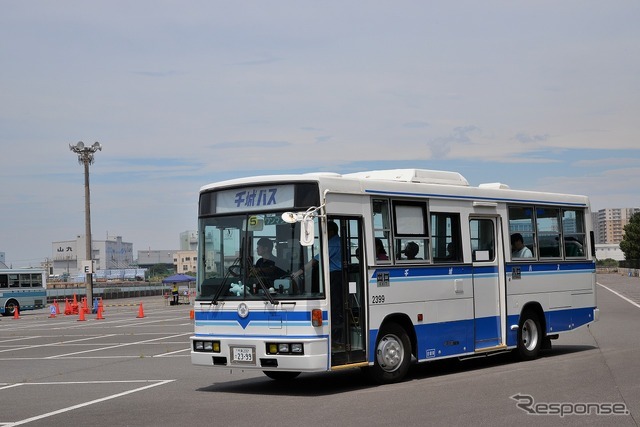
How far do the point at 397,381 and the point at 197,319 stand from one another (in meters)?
2.99

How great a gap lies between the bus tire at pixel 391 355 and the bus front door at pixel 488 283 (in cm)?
195

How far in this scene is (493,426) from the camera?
9344 mm

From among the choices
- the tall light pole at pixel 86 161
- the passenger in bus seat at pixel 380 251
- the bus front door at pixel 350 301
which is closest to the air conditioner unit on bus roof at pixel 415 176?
the passenger in bus seat at pixel 380 251

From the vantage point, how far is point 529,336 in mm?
16500

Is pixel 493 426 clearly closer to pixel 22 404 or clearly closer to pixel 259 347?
pixel 259 347

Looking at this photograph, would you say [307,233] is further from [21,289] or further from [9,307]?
[21,289]

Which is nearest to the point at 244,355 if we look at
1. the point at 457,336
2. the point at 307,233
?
the point at 307,233

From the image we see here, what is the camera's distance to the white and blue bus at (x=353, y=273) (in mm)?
12258

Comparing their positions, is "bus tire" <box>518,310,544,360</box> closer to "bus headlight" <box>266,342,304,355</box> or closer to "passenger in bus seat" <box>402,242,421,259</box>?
"passenger in bus seat" <box>402,242,421,259</box>

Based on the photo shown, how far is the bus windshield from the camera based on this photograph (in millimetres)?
12234

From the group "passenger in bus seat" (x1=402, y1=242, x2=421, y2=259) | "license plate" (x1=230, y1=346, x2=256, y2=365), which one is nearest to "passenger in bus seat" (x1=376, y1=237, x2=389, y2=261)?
"passenger in bus seat" (x1=402, y1=242, x2=421, y2=259)

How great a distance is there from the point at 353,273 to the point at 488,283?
346cm

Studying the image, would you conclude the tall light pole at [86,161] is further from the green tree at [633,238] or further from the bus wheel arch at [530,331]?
the green tree at [633,238]

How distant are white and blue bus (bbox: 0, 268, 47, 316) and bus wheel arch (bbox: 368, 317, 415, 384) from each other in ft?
133
